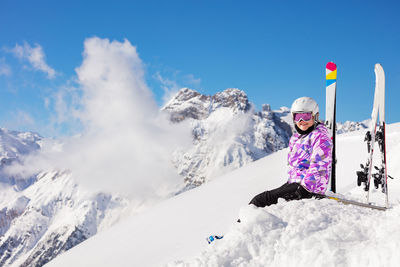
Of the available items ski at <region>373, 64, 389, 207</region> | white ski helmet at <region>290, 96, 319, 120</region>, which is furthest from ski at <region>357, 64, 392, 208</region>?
white ski helmet at <region>290, 96, 319, 120</region>

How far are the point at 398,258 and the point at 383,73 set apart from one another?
5.63 m

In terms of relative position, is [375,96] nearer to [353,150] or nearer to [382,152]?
[382,152]

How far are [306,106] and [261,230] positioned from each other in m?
2.54

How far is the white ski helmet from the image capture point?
533 centimetres

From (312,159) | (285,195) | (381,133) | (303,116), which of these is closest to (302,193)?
(285,195)

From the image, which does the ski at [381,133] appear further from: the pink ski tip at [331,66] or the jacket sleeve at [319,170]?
the jacket sleeve at [319,170]

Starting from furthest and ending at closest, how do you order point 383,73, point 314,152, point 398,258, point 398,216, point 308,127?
1. point 383,73
2. point 308,127
3. point 314,152
4. point 398,216
5. point 398,258

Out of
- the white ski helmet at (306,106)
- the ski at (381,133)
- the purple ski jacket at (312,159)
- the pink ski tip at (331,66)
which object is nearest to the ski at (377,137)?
the ski at (381,133)

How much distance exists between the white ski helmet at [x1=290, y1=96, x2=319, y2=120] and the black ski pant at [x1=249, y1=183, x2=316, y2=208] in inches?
50.5

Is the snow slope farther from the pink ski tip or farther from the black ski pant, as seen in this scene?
the pink ski tip

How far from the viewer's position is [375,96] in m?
7.14

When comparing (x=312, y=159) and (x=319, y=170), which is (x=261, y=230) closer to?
(x=319, y=170)

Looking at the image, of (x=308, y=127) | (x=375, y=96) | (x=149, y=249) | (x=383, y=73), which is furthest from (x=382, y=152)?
(x=149, y=249)

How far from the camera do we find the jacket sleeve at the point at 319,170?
4.68 m
